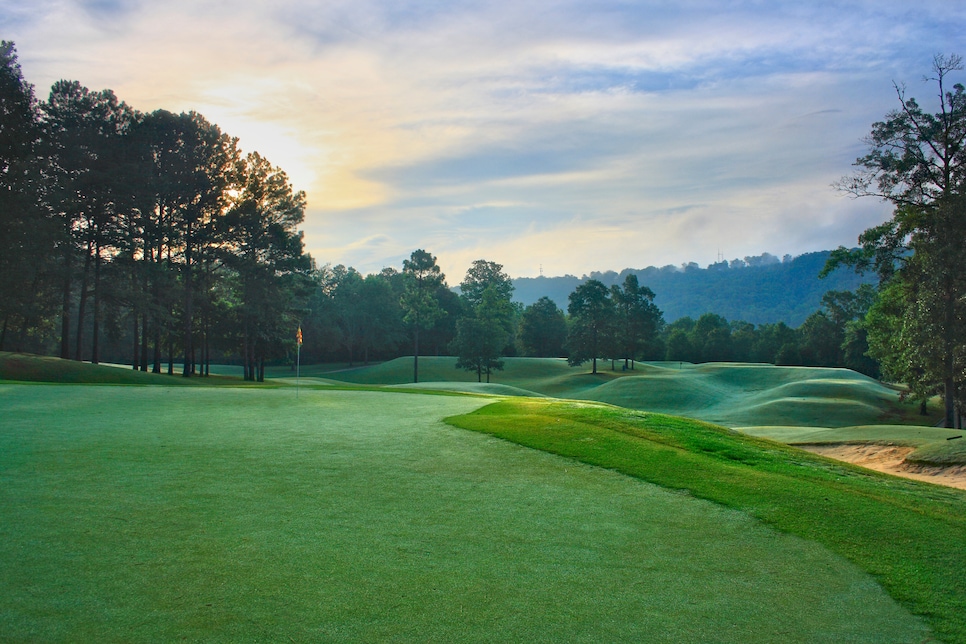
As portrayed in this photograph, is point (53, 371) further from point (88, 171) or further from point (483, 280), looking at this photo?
point (483, 280)

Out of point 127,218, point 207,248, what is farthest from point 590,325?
point 127,218

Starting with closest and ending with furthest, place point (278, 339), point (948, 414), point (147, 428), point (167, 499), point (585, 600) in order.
Result: point (585, 600) < point (167, 499) < point (147, 428) < point (948, 414) < point (278, 339)

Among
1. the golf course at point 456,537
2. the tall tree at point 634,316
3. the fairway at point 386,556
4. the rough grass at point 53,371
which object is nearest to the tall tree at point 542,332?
the tall tree at point 634,316

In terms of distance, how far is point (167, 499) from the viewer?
7297mm

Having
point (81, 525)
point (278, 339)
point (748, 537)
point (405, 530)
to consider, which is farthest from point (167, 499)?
point (278, 339)

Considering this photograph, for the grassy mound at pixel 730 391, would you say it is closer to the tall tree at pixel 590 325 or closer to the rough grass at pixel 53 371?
the tall tree at pixel 590 325

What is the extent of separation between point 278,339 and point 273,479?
5686cm

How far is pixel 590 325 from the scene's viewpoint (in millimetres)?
75688

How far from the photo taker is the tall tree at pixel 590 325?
74938 millimetres

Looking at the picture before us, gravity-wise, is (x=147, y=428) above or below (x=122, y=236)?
below

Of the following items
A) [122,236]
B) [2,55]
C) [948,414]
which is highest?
[2,55]

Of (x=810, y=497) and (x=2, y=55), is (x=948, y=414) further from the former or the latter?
(x=2, y=55)

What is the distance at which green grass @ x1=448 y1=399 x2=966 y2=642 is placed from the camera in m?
5.96

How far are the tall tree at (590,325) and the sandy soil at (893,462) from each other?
Result: 2142 inches
